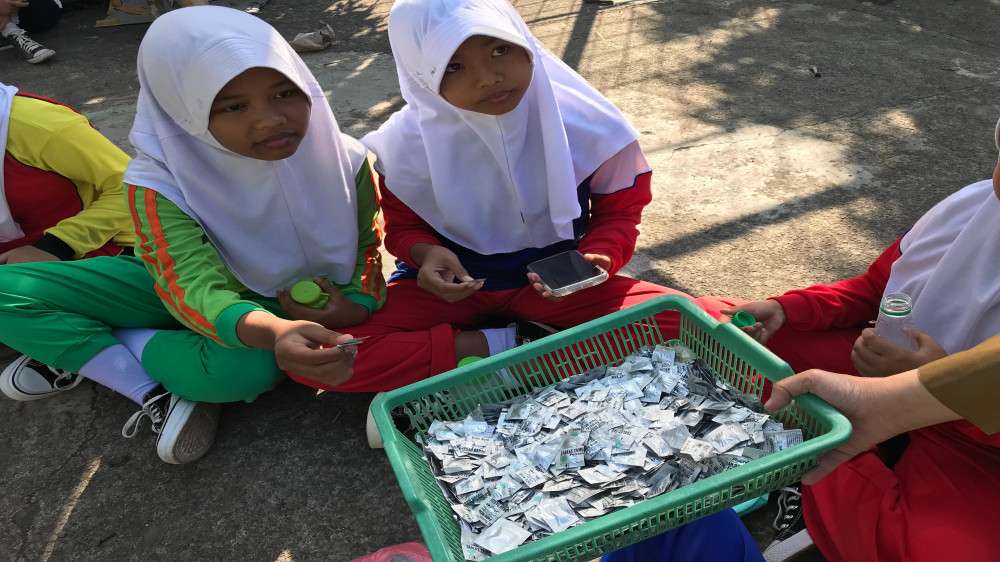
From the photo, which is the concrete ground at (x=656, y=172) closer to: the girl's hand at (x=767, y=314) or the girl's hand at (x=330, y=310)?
the girl's hand at (x=330, y=310)

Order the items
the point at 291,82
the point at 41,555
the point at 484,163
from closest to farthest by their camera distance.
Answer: the point at 41,555 → the point at 291,82 → the point at 484,163

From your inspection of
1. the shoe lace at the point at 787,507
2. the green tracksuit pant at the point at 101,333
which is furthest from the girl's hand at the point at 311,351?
the shoe lace at the point at 787,507

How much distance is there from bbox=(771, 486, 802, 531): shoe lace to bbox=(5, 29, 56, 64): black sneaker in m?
4.52

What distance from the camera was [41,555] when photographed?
1571mm

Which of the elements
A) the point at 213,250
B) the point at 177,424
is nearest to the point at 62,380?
the point at 177,424

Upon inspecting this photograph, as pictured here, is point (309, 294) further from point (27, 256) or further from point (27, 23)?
point (27, 23)

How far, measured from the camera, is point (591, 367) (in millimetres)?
1483

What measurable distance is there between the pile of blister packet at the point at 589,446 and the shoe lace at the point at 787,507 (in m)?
0.35

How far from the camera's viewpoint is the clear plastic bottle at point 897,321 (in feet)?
4.13

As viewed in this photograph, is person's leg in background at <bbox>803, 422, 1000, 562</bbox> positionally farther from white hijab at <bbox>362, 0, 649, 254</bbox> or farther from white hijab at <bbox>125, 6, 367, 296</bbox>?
white hijab at <bbox>125, 6, 367, 296</bbox>

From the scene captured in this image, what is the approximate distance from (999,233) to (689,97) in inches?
83.2

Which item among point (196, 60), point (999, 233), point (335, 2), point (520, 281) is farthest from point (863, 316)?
point (335, 2)

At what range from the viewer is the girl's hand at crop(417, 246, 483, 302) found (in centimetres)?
175

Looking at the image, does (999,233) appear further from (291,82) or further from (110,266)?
(110,266)
